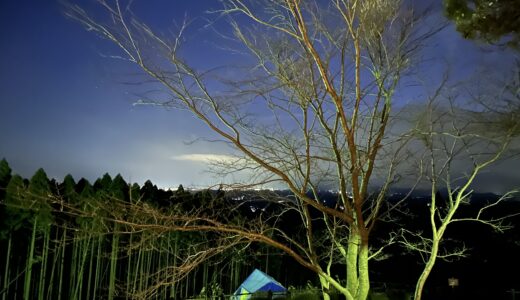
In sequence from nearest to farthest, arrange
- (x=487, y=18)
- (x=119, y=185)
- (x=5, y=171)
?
(x=487, y=18) < (x=5, y=171) < (x=119, y=185)

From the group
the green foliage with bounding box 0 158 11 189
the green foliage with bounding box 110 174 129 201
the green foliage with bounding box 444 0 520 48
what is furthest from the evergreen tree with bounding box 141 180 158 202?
the green foliage with bounding box 444 0 520 48

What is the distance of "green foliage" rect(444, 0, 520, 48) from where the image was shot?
345 cm

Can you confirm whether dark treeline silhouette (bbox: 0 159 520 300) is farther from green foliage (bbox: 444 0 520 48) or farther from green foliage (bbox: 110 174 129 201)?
green foliage (bbox: 444 0 520 48)

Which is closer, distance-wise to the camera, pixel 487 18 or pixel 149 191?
pixel 487 18

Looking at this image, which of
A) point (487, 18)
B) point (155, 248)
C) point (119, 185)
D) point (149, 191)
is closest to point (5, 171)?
point (119, 185)

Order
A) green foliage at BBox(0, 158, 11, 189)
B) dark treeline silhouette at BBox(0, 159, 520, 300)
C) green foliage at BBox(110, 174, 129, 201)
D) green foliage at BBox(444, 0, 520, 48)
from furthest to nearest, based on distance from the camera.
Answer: green foliage at BBox(110, 174, 129, 201), green foliage at BBox(0, 158, 11, 189), dark treeline silhouette at BBox(0, 159, 520, 300), green foliage at BBox(444, 0, 520, 48)

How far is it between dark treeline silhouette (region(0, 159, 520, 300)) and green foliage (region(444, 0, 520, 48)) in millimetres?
2369

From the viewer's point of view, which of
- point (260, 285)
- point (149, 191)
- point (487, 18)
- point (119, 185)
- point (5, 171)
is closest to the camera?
point (487, 18)

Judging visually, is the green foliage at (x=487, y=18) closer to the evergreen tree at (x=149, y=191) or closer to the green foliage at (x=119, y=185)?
the green foliage at (x=119, y=185)

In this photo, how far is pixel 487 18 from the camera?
11.7 ft

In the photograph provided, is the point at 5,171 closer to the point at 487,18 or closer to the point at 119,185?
the point at 119,185

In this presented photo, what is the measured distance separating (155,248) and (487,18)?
10.4 ft

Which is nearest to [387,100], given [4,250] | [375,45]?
[375,45]

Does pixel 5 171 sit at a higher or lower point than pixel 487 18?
lower
